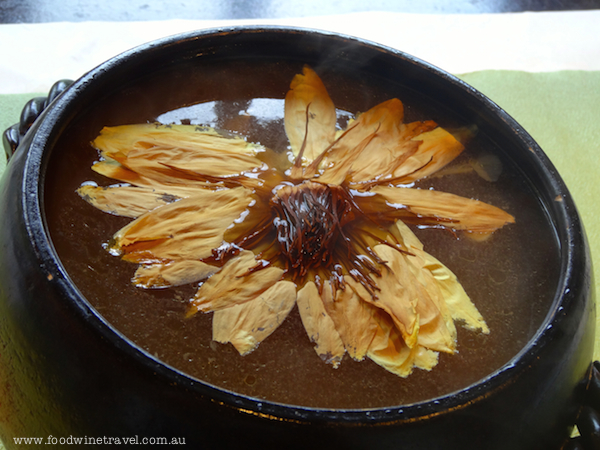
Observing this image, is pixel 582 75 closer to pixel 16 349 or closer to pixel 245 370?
pixel 245 370

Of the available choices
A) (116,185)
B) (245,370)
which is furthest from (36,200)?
(245,370)

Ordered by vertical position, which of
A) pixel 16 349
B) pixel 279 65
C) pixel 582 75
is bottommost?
pixel 16 349

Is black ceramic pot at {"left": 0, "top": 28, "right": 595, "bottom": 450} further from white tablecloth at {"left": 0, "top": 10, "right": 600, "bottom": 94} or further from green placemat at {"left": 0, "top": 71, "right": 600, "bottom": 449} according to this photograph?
white tablecloth at {"left": 0, "top": 10, "right": 600, "bottom": 94}

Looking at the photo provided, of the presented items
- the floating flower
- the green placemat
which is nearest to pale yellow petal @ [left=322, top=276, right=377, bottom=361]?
the floating flower

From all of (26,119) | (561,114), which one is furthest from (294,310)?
(561,114)

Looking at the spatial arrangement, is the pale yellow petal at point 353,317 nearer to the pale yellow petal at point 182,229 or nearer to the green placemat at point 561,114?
the pale yellow petal at point 182,229

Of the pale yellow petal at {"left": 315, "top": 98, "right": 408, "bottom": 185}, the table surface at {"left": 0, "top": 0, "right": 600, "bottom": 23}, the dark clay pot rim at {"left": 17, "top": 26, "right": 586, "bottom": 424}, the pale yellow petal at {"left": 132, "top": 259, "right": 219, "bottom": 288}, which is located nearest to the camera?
the dark clay pot rim at {"left": 17, "top": 26, "right": 586, "bottom": 424}

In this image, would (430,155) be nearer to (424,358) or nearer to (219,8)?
(424,358)
